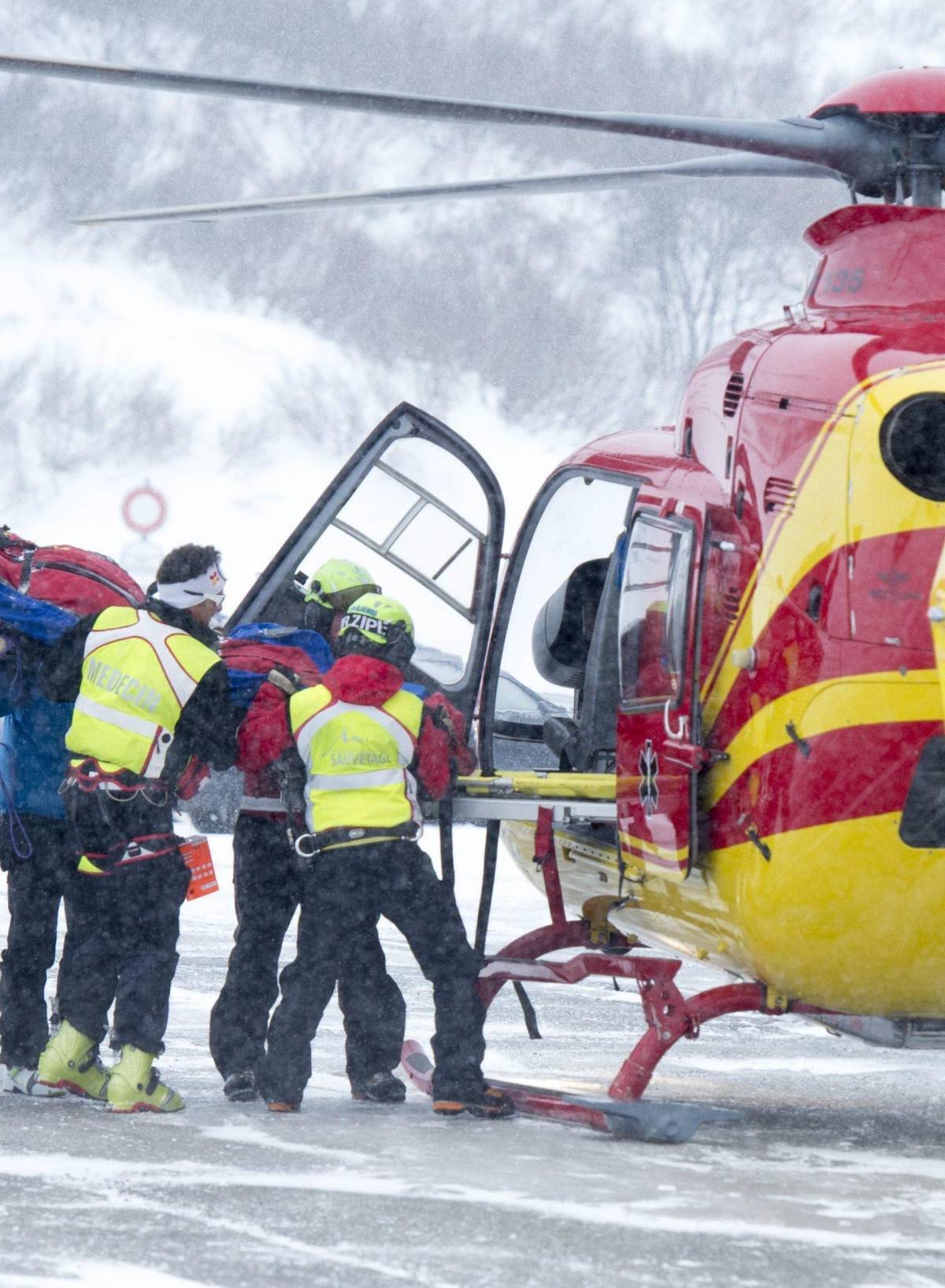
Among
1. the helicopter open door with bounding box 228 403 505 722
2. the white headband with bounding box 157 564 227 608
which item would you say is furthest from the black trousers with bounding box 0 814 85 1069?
the helicopter open door with bounding box 228 403 505 722

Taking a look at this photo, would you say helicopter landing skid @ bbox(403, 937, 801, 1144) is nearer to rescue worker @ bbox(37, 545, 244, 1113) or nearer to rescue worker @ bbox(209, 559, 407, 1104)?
rescue worker @ bbox(209, 559, 407, 1104)

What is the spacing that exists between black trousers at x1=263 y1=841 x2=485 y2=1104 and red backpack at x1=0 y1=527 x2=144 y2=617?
1.08 metres

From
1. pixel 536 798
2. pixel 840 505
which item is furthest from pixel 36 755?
pixel 840 505

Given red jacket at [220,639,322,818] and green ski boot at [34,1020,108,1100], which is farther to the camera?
red jacket at [220,639,322,818]

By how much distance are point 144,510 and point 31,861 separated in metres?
13.3

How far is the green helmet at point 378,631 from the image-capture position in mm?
5617

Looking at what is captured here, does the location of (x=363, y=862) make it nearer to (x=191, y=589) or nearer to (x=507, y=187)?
(x=191, y=589)

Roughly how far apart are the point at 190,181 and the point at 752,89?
1142 centimetres

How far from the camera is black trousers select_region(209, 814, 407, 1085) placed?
19.1ft

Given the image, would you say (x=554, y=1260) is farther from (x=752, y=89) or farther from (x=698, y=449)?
(x=752, y=89)

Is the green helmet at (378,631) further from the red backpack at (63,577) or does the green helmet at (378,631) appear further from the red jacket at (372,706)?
the red backpack at (63,577)

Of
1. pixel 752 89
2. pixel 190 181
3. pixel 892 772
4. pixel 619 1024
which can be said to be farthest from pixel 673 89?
pixel 892 772

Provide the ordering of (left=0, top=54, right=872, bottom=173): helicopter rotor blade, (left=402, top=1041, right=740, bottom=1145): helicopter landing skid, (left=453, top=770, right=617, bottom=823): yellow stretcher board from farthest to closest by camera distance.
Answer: (left=453, top=770, right=617, bottom=823): yellow stretcher board, (left=402, top=1041, right=740, bottom=1145): helicopter landing skid, (left=0, top=54, right=872, bottom=173): helicopter rotor blade

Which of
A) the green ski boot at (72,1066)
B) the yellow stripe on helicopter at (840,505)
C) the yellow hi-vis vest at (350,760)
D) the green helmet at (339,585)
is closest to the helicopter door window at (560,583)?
the green helmet at (339,585)
